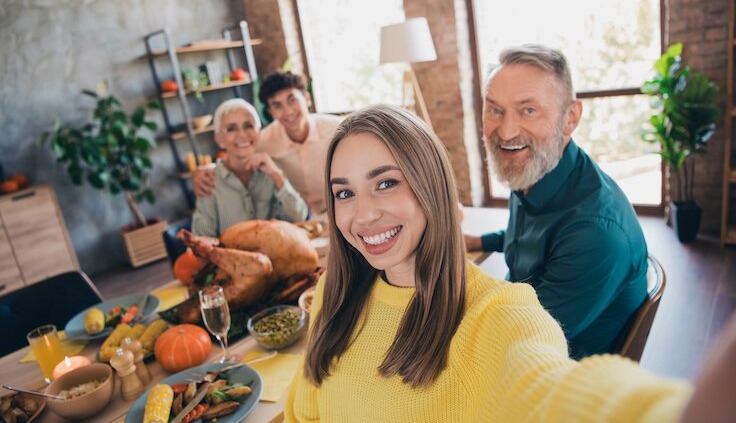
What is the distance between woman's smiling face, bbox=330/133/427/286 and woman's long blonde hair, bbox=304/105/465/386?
0.02 meters

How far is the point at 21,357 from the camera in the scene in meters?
1.64

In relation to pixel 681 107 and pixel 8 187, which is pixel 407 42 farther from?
pixel 8 187

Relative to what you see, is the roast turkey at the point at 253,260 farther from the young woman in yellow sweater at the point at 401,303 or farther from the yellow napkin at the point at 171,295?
the young woman in yellow sweater at the point at 401,303

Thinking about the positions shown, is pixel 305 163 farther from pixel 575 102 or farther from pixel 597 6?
pixel 597 6

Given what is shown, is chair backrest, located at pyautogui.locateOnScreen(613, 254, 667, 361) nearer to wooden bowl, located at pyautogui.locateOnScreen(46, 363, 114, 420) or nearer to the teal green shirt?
the teal green shirt

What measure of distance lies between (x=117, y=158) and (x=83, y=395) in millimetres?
4011

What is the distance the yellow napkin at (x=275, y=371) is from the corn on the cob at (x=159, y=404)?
0.21 meters

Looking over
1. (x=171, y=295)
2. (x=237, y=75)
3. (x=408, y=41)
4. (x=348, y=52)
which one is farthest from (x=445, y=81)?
(x=171, y=295)

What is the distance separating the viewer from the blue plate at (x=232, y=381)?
1.13m

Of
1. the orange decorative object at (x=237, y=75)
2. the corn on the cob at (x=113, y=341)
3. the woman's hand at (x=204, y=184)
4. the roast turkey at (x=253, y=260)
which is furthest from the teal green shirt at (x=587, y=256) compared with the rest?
the orange decorative object at (x=237, y=75)

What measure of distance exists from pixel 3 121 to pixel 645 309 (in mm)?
5150

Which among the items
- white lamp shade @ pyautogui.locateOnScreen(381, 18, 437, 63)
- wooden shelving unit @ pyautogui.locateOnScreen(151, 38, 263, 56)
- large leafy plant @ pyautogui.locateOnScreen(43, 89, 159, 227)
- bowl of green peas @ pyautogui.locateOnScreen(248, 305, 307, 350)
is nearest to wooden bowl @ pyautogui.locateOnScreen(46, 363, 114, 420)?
bowl of green peas @ pyautogui.locateOnScreen(248, 305, 307, 350)

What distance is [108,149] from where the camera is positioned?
4.67 m

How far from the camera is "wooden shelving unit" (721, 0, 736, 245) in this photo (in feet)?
9.95
